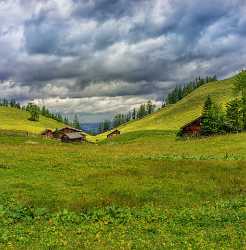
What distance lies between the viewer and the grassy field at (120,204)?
627 inches

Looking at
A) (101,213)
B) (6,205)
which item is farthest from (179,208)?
(6,205)

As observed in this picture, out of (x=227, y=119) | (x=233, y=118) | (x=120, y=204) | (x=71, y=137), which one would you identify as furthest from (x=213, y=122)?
(x=120, y=204)

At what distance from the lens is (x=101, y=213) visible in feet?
66.3

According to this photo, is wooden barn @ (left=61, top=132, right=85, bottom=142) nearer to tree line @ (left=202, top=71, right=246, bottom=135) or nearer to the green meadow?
tree line @ (left=202, top=71, right=246, bottom=135)

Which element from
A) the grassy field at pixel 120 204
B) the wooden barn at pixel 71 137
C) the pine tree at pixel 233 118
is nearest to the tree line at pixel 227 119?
the pine tree at pixel 233 118

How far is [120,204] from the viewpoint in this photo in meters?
23.1

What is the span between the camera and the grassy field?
15.9m

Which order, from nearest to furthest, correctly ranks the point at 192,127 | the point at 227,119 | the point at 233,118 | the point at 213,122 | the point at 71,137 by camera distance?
1. the point at 233,118
2. the point at 227,119
3. the point at 213,122
4. the point at 192,127
5. the point at 71,137

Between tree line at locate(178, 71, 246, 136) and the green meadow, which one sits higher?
tree line at locate(178, 71, 246, 136)

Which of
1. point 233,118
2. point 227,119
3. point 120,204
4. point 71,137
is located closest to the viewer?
point 120,204

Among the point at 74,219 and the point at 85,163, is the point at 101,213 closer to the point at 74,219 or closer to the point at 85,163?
the point at 74,219

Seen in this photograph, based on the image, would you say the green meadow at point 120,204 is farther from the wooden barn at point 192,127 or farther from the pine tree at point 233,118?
the wooden barn at point 192,127

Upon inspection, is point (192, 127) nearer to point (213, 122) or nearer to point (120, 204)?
point (213, 122)

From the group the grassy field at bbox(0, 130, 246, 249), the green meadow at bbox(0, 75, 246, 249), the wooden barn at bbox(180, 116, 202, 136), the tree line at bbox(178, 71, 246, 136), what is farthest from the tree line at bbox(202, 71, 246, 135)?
the green meadow at bbox(0, 75, 246, 249)
